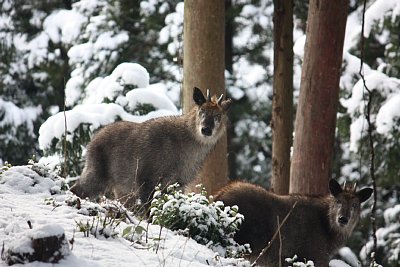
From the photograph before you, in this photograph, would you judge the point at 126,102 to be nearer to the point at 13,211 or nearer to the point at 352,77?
the point at 352,77

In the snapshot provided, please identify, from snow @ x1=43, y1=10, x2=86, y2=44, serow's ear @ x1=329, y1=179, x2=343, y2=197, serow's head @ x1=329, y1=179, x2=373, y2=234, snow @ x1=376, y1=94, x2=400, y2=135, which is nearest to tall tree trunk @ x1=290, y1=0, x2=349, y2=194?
serow's head @ x1=329, y1=179, x2=373, y2=234

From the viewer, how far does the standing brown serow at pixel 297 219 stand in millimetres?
9273

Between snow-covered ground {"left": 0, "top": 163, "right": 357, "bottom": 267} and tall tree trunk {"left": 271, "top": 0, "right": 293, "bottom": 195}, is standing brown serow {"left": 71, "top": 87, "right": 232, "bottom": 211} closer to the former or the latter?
snow-covered ground {"left": 0, "top": 163, "right": 357, "bottom": 267}

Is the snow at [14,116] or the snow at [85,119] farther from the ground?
the snow at [85,119]

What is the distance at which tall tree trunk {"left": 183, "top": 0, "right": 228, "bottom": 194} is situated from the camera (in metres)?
11.7

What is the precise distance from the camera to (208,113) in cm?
1034

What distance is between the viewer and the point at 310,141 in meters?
10.8

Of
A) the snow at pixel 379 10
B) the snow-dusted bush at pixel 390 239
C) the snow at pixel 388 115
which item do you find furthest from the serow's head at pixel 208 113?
the snow-dusted bush at pixel 390 239

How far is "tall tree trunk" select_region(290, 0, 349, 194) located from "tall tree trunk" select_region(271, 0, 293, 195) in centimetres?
200

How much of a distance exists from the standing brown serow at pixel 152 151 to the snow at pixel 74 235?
7.68ft

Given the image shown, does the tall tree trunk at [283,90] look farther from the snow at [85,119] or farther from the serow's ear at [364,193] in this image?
the serow's ear at [364,193]

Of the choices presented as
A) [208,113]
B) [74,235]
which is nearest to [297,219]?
[208,113]

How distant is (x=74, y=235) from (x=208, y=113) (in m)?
4.50

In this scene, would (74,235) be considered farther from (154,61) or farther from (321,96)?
(154,61)
